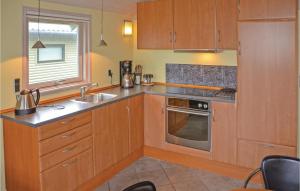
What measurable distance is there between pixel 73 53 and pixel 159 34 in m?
1.12

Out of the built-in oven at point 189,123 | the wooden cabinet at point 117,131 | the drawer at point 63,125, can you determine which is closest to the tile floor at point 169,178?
the wooden cabinet at point 117,131

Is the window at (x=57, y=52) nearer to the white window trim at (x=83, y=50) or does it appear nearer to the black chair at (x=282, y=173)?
the white window trim at (x=83, y=50)

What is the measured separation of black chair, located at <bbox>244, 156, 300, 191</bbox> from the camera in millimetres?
1836

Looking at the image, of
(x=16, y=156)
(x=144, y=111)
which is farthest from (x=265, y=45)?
(x=16, y=156)

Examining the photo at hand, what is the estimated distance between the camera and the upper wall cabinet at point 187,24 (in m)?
3.30

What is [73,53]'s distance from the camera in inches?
140

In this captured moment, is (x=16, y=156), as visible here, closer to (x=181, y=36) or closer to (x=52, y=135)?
(x=52, y=135)

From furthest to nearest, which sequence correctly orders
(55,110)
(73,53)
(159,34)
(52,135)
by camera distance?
(159,34), (73,53), (55,110), (52,135)

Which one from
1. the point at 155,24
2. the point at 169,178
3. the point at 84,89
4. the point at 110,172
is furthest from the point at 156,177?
the point at 155,24

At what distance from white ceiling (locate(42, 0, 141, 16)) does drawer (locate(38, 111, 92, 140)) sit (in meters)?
1.26

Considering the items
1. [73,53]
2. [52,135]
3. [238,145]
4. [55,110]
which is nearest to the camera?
[52,135]

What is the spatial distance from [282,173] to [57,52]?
8.50 ft

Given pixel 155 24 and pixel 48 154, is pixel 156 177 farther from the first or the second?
pixel 155 24

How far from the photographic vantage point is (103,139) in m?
3.09
